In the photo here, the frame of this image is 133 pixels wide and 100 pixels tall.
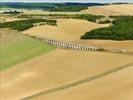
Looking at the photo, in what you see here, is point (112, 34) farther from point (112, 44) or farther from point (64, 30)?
point (64, 30)

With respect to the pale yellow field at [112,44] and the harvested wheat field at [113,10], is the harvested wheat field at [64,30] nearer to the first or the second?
the pale yellow field at [112,44]

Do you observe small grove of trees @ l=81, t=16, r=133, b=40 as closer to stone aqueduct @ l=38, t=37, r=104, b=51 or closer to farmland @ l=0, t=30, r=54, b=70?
stone aqueduct @ l=38, t=37, r=104, b=51

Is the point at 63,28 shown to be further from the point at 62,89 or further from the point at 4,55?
the point at 62,89

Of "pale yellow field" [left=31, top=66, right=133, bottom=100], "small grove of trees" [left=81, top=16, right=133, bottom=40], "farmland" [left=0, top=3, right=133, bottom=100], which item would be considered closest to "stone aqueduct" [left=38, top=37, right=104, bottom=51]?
"farmland" [left=0, top=3, right=133, bottom=100]

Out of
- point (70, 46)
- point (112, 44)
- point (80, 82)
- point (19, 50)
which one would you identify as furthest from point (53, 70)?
point (112, 44)

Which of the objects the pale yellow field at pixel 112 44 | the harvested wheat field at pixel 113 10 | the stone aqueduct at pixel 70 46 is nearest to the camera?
the stone aqueduct at pixel 70 46

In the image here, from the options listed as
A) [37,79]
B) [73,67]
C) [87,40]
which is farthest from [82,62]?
[87,40]

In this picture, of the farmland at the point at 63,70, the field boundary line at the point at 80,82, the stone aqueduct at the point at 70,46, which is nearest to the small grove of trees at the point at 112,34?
the farmland at the point at 63,70
